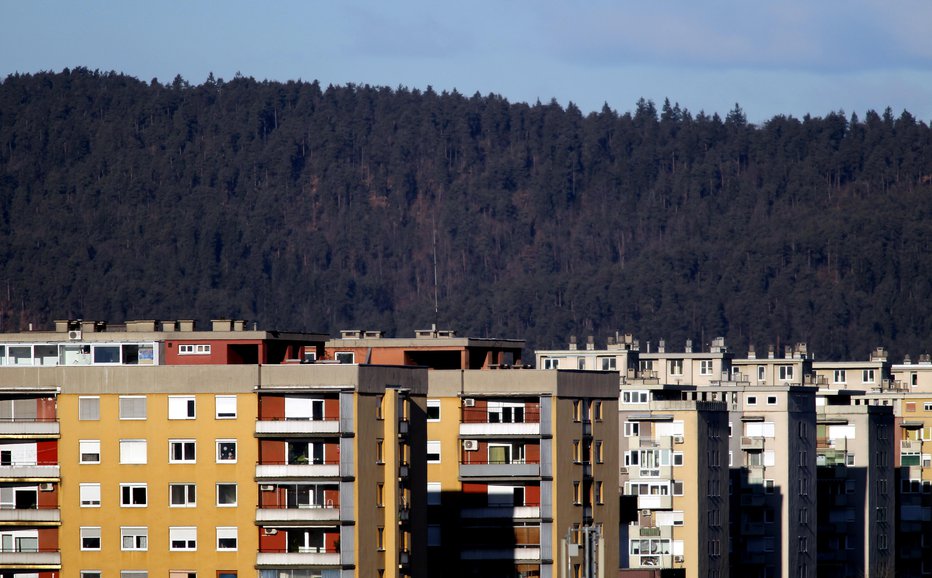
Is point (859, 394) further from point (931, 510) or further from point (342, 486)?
point (342, 486)

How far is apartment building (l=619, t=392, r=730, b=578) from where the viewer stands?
120062 millimetres

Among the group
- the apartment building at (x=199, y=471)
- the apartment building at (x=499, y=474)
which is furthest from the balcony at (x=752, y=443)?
the apartment building at (x=199, y=471)

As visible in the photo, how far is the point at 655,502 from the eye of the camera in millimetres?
120688

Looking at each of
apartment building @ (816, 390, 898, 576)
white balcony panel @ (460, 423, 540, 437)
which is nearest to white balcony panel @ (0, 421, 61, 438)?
white balcony panel @ (460, 423, 540, 437)

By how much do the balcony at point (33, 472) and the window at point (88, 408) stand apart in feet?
6.16

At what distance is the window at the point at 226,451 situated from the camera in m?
75.2

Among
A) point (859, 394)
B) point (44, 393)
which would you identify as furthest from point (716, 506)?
point (44, 393)

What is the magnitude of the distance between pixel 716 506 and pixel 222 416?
53.3 meters

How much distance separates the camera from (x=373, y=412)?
251ft

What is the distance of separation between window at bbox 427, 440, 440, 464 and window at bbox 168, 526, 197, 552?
17.4 meters

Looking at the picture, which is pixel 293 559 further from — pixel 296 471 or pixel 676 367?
pixel 676 367

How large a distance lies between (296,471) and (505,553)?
17.2 metres

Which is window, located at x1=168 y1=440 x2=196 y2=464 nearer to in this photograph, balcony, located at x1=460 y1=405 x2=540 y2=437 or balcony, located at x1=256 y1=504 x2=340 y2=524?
balcony, located at x1=256 y1=504 x2=340 y2=524

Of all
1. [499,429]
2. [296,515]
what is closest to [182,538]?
Result: [296,515]
